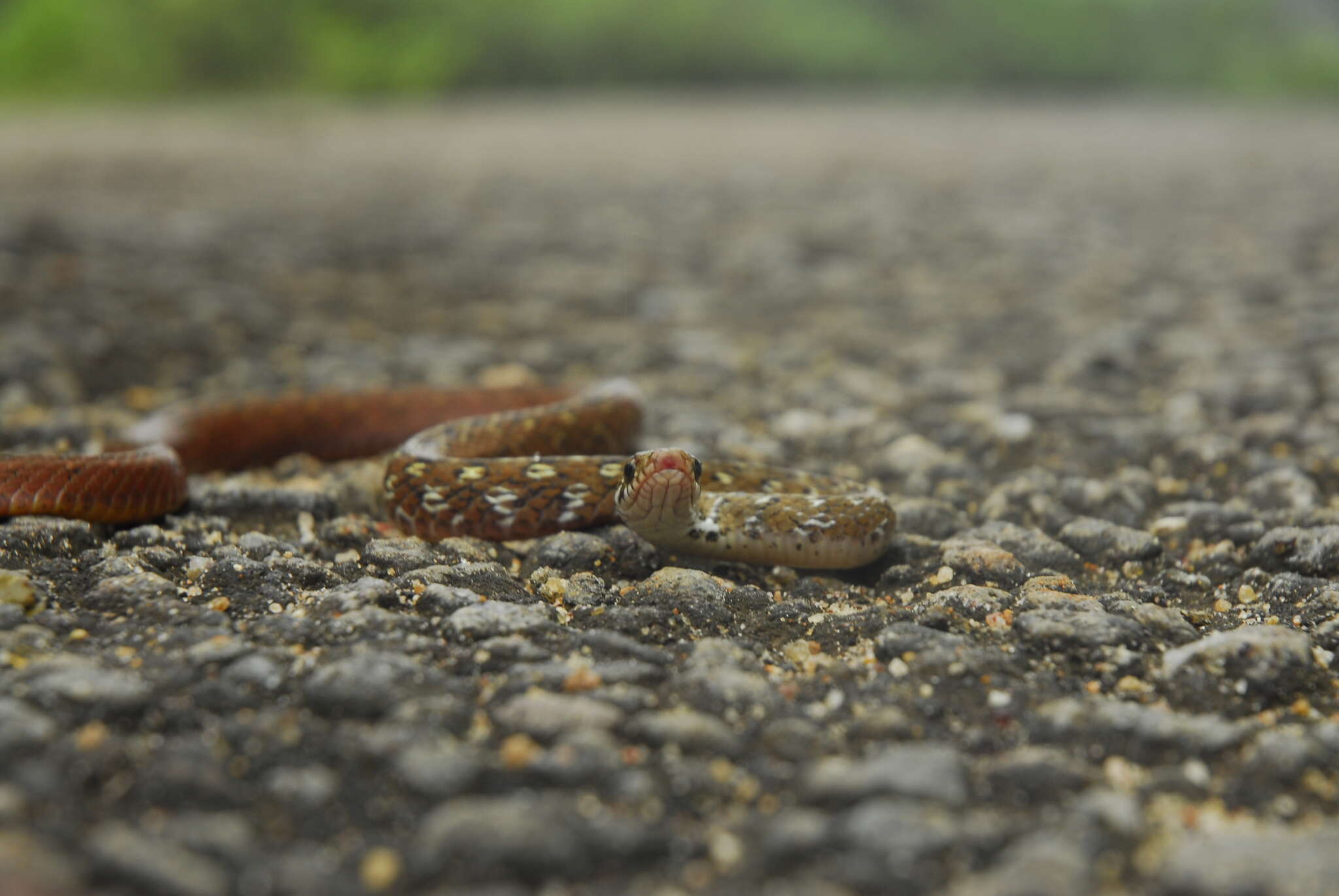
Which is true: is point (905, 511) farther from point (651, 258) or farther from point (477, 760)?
point (651, 258)

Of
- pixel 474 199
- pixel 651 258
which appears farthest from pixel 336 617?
pixel 474 199

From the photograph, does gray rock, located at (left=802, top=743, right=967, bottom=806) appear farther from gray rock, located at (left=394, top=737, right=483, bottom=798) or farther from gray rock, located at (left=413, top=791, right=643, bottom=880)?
gray rock, located at (left=394, top=737, right=483, bottom=798)

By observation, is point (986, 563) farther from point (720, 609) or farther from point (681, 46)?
point (681, 46)

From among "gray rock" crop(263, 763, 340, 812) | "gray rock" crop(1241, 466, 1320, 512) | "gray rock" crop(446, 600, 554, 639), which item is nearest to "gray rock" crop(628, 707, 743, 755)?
"gray rock" crop(446, 600, 554, 639)

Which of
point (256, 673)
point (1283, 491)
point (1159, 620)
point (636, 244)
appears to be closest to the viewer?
point (256, 673)

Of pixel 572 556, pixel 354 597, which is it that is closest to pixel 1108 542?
pixel 572 556

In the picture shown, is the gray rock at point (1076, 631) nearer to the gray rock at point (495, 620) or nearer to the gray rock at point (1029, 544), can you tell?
the gray rock at point (1029, 544)
